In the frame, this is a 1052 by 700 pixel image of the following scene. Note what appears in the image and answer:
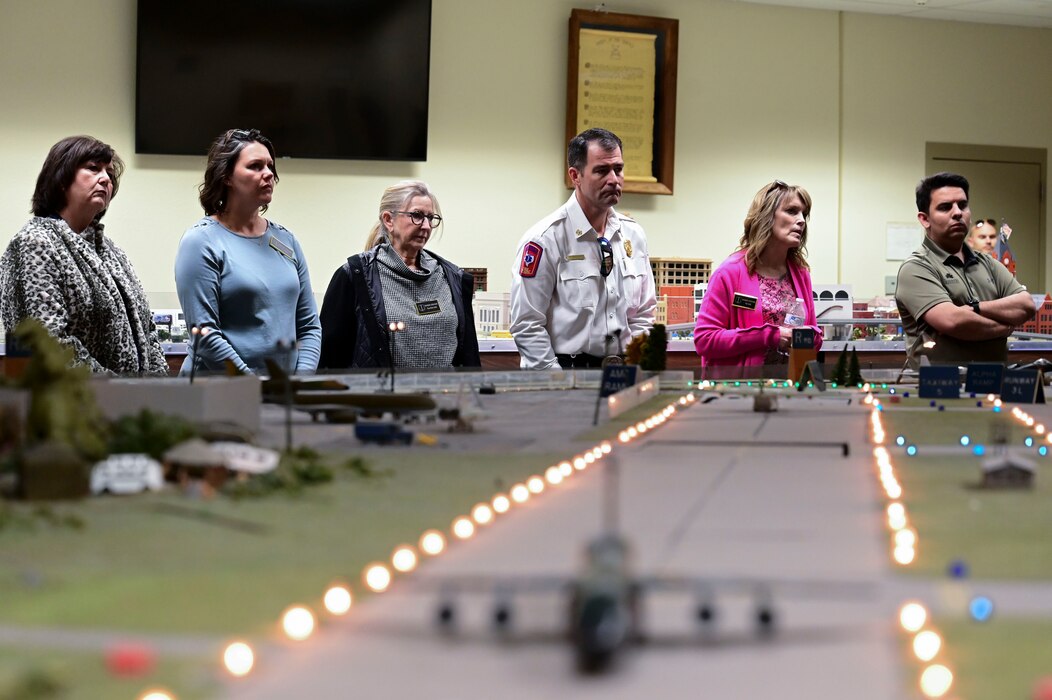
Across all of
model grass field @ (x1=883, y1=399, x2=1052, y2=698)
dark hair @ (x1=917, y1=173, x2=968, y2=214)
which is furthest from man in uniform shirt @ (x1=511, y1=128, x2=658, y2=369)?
model grass field @ (x1=883, y1=399, x2=1052, y2=698)

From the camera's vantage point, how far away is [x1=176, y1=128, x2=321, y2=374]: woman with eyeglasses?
11.8 ft

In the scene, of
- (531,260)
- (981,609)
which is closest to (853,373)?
(531,260)

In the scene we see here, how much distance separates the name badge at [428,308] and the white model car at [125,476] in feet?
8.14

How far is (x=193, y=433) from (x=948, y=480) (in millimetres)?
1163

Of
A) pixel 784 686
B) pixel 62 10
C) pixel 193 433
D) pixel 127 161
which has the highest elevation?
pixel 62 10

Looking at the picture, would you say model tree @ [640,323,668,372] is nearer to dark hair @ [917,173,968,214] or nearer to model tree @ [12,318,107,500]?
dark hair @ [917,173,968,214]

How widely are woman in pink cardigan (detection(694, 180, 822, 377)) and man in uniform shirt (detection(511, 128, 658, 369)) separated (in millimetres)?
325

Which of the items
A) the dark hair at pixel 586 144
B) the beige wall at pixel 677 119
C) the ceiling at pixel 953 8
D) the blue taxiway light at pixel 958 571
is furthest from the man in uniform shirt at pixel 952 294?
the ceiling at pixel 953 8

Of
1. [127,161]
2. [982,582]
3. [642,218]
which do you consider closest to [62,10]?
[127,161]

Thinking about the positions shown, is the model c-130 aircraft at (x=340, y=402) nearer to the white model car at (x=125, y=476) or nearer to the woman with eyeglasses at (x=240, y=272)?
the woman with eyeglasses at (x=240, y=272)

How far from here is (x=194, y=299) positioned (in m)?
3.62

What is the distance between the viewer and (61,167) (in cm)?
359

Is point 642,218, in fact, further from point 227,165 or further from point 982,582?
point 982,582

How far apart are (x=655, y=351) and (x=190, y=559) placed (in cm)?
253
